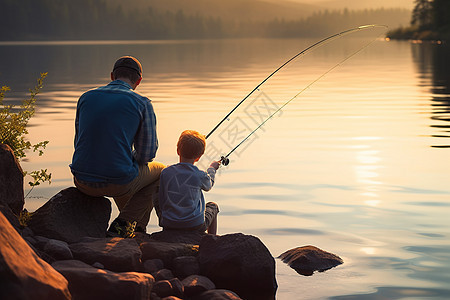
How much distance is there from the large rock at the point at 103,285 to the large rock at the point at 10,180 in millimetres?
1489

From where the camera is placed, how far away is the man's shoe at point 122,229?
21.1 feet

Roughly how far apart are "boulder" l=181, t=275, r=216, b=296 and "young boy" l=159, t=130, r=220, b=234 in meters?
0.87

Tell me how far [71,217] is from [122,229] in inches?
21.2

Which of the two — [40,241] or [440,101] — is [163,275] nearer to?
[40,241]

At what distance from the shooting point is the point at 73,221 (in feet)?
20.1

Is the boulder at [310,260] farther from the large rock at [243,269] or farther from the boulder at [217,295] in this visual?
the boulder at [217,295]

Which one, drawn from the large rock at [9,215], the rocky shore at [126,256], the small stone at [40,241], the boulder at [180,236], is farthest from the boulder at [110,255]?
the boulder at [180,236]

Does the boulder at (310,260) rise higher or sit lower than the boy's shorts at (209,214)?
lower

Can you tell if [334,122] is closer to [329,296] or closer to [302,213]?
[302,213]

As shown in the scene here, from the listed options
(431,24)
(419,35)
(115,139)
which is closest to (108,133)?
(115,139)

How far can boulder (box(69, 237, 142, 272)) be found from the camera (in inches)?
211

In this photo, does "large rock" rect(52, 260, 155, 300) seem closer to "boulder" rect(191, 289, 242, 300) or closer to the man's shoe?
"boulder" rect(191, 289, 242, 300)

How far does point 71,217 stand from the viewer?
20.1ft

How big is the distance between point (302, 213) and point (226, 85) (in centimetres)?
1821
